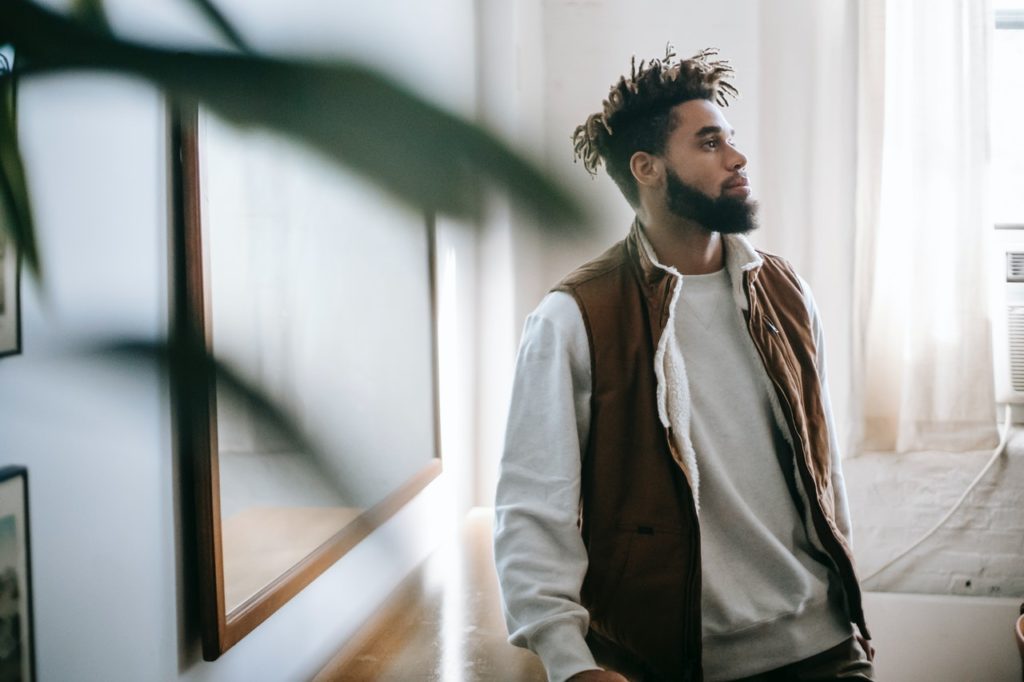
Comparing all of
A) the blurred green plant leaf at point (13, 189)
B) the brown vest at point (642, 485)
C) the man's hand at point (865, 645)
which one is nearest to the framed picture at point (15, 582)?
the blurred green plant leaf at point (13, 189)

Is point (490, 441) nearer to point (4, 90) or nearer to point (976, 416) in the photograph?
point (976, 416)

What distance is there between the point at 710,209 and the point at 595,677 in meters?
0.48

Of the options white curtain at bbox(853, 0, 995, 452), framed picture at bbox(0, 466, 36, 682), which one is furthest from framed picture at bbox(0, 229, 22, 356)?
white curtain at bbox(853, 0, 995, 452)

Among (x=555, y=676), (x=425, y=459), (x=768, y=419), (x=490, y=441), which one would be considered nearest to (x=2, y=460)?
(x=555, y=676)

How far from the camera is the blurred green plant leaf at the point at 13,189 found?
9 centimetres

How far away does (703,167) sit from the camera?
3.12ft

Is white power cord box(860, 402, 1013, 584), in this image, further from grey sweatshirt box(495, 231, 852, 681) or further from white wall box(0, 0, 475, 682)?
white wall box(0, 0, 475, 682)

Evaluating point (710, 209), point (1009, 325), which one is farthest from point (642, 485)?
point (1009, 325)

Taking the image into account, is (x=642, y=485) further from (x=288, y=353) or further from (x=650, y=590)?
(x=288, y=353)

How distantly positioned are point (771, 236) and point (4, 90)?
1736 mm

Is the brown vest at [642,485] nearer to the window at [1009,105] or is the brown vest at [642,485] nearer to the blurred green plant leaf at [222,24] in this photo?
the blurred green plant leaf at [222,24]

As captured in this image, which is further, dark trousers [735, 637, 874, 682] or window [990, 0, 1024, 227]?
window [990, 0, 1024, 227]

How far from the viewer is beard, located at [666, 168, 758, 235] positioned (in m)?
0.92

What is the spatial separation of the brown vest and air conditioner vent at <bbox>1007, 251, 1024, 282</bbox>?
3.25 feet
